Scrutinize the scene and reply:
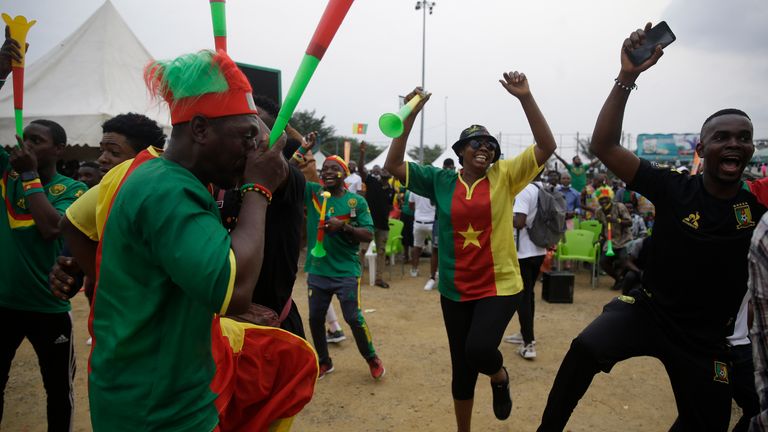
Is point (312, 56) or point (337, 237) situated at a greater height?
point (312, 56)

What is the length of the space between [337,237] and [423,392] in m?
1.73

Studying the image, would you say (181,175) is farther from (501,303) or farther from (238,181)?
(501,303)

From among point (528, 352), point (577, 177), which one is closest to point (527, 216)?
point (528, 352)

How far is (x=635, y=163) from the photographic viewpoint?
2.80 meters

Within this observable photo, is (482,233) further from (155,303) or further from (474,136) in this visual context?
(155,303)

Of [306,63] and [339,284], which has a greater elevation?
[306,63]

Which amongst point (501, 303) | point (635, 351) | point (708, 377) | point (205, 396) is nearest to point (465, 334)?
point (501, 303)

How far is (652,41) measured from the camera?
2543 mm

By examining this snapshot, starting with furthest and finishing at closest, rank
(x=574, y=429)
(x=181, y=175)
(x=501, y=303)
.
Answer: (x=574, y=429)
(x=501, y=303)
(x=181, y=175)

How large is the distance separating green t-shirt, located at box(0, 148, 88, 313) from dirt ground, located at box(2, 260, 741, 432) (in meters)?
1.42

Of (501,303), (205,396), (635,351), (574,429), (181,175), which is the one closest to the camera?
(181,175)

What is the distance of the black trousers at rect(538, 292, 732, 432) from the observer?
99.1 inches

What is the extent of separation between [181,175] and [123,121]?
176 cm

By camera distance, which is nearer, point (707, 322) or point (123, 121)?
point (707, 322)
